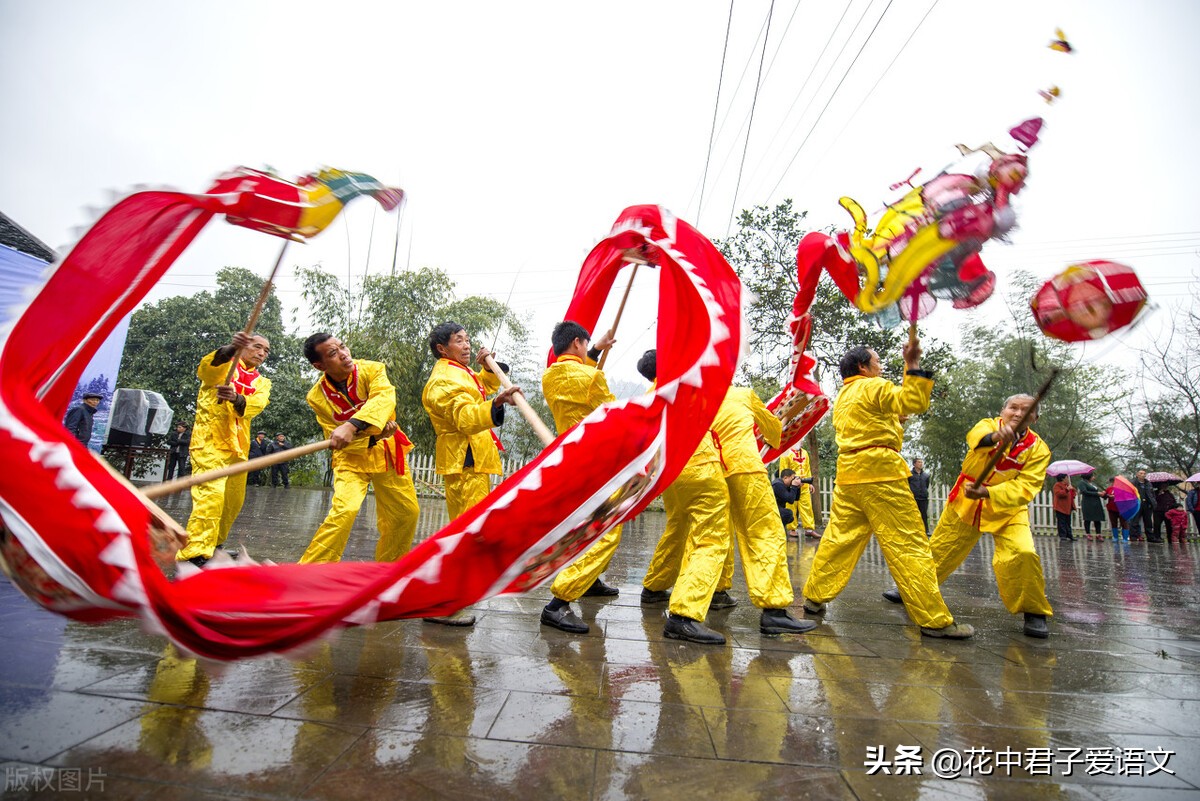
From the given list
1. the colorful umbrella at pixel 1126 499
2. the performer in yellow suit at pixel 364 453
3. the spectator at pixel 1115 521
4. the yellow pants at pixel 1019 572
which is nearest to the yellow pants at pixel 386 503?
the performer in yellow suit at pixel 364 453

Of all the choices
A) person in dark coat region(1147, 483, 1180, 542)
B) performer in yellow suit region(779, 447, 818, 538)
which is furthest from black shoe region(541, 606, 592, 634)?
person in dark coat region(1147, 483, 1180, 542)

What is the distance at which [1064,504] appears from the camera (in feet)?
49.4

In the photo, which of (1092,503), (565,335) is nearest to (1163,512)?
(1092,503)

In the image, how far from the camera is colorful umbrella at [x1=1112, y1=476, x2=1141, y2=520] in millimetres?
15359

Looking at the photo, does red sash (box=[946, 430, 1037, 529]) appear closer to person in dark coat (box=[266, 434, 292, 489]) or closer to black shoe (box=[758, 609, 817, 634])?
black shoe (box=[758, 609, 817, 634])

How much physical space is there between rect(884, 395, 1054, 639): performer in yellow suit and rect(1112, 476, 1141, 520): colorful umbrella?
13908mm

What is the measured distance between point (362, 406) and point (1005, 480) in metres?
4.31

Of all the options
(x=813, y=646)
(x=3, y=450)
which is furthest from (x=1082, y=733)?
(x=3, y=450)

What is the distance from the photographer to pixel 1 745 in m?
2.05

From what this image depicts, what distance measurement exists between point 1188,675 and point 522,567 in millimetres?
3711

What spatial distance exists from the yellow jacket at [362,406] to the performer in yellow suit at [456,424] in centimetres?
25

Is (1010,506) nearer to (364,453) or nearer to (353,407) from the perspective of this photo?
(364,453)

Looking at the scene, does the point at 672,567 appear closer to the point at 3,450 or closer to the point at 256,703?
the point at 256,703

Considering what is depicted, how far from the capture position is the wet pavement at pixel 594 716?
2.02 meters
